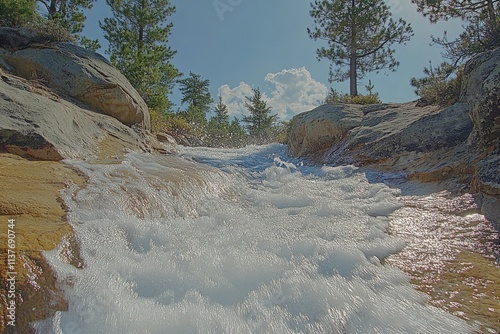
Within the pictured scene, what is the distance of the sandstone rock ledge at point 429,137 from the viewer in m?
3.37

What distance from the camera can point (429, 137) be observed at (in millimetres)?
4855

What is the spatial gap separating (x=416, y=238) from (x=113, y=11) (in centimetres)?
1421

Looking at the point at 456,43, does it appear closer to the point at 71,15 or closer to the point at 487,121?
the point at 487,121

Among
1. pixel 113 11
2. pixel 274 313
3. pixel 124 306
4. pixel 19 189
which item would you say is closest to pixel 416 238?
pixel 274 313

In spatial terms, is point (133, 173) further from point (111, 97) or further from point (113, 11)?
point (113, 11)

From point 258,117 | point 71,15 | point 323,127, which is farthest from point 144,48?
point 258,117

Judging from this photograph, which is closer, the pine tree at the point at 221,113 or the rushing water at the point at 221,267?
the rushing water at the point at 221,267

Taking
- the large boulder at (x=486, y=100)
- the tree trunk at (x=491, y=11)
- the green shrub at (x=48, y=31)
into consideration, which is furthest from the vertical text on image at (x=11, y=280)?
the tree trunk at (x=491, y=11)

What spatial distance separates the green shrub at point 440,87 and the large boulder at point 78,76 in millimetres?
7080

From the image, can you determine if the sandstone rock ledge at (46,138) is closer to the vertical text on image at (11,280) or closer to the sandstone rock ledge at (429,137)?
the vertical text on image at (11,280)

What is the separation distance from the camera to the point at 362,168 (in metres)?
5.43

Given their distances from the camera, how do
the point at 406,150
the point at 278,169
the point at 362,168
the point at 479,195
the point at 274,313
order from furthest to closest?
the point at 278,169, the point at 362,168, the point at 406,150, the point at 479,195, the point at 274,313

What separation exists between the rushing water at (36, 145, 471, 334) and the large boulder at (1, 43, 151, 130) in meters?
3.68

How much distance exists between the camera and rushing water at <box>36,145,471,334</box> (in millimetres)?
1550
